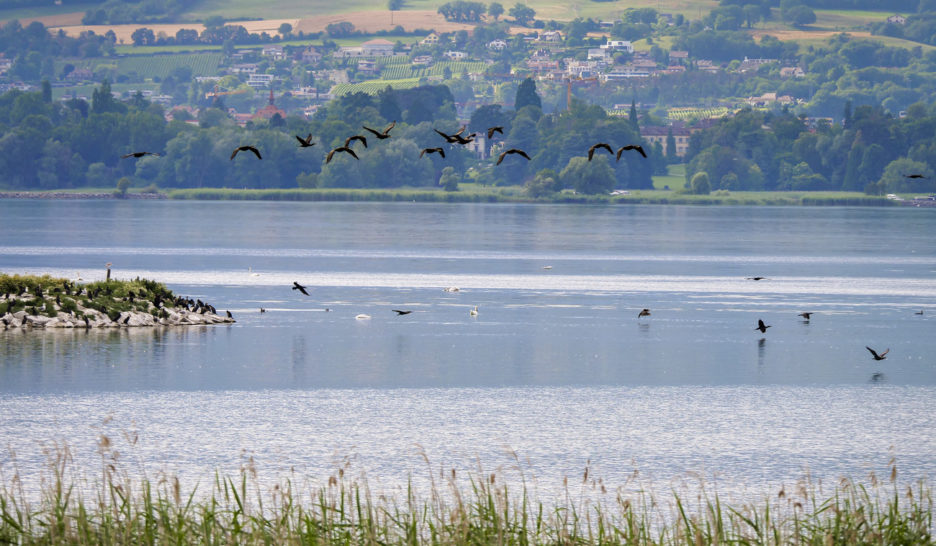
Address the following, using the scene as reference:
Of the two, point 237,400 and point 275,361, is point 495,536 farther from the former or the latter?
point 275,361

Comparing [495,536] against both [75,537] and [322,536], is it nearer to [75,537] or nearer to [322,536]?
[322,536]

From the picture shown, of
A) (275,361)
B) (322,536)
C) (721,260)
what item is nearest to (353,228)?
(721,260)

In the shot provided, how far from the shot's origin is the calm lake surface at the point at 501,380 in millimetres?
34250

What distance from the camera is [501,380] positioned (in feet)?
156

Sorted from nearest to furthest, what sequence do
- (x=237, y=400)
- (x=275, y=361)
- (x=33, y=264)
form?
(x=237, y=400), (x=275, y=361), (x=33, y=264)

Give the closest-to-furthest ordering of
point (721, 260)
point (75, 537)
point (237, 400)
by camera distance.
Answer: point (75, 537) < point (237, 400) < point (721, 260)

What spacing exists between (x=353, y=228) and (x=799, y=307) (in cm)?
11399

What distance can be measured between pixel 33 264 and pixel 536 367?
63.4 metres

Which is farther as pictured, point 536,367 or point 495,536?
point 536,367

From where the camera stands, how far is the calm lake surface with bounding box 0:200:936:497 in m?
34.2

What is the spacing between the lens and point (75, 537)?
1998cm

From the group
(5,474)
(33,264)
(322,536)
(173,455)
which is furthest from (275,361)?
(33,264)

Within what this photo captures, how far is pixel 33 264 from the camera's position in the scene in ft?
344

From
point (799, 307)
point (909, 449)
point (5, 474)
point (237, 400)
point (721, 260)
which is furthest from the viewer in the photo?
point (721, 260)
